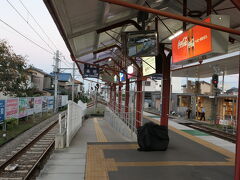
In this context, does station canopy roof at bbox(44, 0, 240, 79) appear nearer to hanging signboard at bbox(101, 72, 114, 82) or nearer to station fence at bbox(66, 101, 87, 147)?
station fence at bbox(66, 101, 87, 147)

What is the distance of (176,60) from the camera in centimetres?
540

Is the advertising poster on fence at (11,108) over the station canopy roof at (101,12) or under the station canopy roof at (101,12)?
under

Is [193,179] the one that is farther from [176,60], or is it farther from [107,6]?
[107,6]

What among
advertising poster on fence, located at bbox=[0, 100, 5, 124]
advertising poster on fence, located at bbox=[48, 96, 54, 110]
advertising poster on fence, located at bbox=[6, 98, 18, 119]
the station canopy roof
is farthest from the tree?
the station canopy roof

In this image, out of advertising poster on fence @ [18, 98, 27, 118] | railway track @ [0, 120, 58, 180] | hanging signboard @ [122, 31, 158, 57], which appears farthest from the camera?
advertising poster on fence @ [18, 98, 27, 118]

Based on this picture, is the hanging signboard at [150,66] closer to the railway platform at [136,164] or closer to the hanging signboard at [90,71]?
the railway platform at [136,164]

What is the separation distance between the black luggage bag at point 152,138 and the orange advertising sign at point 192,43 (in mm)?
2142

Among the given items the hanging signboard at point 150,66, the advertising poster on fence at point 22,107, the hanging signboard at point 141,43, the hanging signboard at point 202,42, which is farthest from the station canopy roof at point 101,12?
the advertising poster on fence at point 22,107

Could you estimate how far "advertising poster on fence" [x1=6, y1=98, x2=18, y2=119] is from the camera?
514 inches

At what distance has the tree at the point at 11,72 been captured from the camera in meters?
16.5

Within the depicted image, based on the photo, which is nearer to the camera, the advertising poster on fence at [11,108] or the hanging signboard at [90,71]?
the advertising poster on fence at [11,108]

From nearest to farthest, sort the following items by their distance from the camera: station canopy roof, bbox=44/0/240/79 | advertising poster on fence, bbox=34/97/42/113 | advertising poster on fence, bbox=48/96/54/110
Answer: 1. station canopy roof, bbox=44/0/240/79
2. advertising poster on fence, bbox=34/97/42/113
3. advertising poster on fence, bbox=48/96/54/110

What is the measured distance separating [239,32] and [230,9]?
3.53m

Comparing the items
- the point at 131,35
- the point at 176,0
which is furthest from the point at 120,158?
the point at 176,0
